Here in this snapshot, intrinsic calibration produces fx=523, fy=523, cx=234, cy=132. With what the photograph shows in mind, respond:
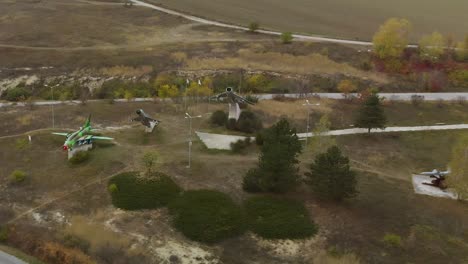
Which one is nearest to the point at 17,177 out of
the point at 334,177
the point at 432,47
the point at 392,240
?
the point at 334,177

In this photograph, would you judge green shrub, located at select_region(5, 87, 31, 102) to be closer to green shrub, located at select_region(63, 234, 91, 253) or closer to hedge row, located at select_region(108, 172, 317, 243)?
hedge row, located at select_region(108, 172, 317, 243)

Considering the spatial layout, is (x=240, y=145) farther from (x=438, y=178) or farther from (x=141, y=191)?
(x=438, y=178)

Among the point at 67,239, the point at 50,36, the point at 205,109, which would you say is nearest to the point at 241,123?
the point at 205,109

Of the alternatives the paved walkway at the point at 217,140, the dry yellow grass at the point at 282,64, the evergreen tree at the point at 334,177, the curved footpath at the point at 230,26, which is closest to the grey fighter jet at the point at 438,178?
the evergreen tree at the point at 334,177

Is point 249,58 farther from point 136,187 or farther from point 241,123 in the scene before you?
point 136,187

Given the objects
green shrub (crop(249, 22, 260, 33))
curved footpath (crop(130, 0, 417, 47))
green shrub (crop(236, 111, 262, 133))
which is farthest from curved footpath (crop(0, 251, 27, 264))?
green shrub (crop(249, 22, 260, 33))

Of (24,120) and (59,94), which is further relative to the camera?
(59,94)
